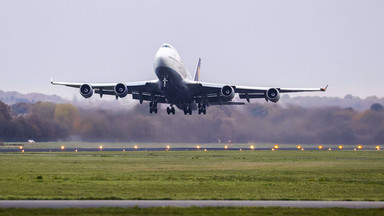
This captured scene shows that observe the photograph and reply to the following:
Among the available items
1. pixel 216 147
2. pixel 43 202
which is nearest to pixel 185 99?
pixel 216 147

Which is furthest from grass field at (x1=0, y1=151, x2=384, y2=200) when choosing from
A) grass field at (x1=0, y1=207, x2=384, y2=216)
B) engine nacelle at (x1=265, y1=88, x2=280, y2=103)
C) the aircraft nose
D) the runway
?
the aircraft nose

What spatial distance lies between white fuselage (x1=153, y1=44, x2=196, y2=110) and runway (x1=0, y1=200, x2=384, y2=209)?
101ft

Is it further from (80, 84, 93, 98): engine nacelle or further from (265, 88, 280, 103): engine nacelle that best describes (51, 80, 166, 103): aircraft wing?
(265, 88, 280, 103): engine nacelle

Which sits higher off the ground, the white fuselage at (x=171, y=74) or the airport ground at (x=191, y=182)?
the white fuselage at (x=171, y=74)

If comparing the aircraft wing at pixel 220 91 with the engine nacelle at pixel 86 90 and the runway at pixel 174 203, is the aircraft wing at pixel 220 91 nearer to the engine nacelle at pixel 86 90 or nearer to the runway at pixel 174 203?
the engine nacelle at pixel 86 90

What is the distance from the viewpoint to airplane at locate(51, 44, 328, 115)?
61.2 meters

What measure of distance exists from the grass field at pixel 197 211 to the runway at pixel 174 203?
1.36 meters

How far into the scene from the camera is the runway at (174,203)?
27.8m

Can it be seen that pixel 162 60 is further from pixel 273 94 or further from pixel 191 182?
pixel 191 182

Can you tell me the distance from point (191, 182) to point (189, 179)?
8.32 ft

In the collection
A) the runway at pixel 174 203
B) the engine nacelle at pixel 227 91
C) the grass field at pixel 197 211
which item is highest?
the engine nacelle at pixel 227 91

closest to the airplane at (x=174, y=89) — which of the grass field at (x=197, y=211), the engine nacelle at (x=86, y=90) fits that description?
the engine nacelle at (x=86, y=90)

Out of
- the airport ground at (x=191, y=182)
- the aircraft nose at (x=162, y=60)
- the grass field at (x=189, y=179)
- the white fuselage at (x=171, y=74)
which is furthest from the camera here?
the white fuselage at (x=171, y=74)

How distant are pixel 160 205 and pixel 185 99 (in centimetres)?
4111
